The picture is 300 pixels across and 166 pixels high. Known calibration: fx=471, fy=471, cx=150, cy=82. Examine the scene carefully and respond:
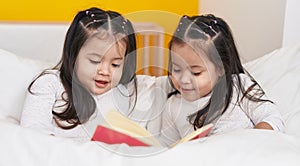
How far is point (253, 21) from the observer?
1646 mm

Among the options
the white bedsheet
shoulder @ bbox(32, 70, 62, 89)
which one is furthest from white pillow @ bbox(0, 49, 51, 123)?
the white bedsheet

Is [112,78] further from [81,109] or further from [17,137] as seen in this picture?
[17,137]

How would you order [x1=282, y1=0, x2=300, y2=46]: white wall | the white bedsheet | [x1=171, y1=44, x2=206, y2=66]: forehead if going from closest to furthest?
1. the white bedsheet
2. [x1=171, y1=44, x2=206, y2=66]: forehead
3. [x1=282, y1=0, x2=300, y2=46]: white wall

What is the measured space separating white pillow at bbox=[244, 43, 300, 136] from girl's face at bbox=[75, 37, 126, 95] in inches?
16.3

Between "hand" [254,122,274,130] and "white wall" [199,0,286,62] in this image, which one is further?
"white wall" [199,0,286,62]

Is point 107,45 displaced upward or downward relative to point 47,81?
upward

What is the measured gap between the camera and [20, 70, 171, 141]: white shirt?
3.37ft

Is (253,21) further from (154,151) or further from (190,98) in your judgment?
(154,151)

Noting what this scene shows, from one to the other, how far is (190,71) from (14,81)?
18.7 inches

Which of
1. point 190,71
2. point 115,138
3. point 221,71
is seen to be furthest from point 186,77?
point 115,138

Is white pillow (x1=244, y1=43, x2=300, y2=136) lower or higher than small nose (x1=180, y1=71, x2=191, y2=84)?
lower

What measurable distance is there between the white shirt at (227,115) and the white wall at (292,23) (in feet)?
1.42

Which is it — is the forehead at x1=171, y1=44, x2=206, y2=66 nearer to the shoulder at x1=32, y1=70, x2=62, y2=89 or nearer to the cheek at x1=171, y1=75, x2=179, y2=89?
the cheek at x1=171, y1=75, x2=179, y2=89

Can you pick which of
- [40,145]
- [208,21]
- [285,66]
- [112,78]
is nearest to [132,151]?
[40,145]
